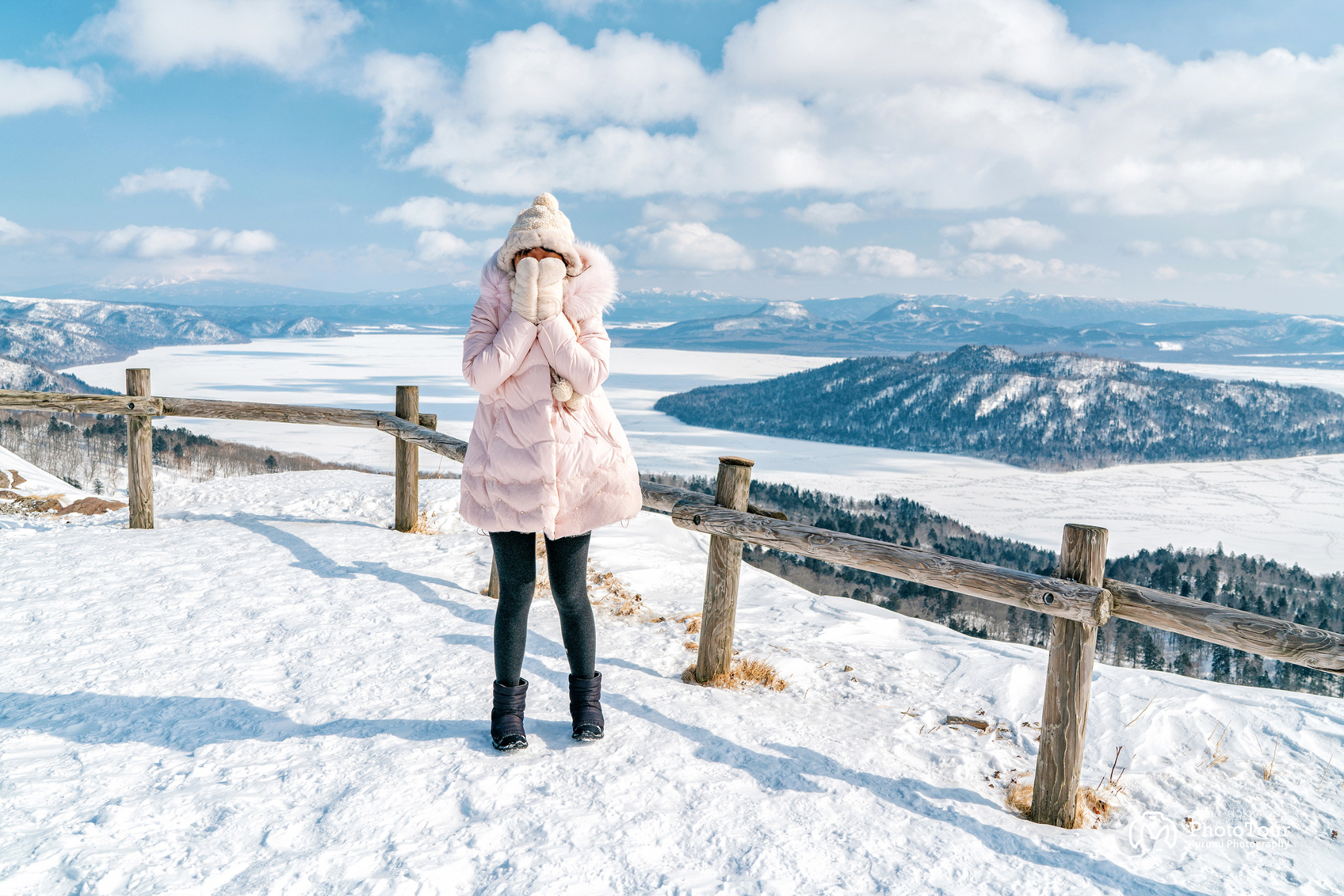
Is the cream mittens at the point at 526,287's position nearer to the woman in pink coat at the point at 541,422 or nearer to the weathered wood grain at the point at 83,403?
the woman in pink coat at the point at 541,422

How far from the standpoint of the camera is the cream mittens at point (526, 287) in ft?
8.97

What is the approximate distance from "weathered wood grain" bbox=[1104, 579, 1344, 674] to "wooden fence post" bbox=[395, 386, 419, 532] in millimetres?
6006

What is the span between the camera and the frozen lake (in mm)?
85000

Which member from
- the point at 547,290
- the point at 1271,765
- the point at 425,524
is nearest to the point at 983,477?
the point at 425,524

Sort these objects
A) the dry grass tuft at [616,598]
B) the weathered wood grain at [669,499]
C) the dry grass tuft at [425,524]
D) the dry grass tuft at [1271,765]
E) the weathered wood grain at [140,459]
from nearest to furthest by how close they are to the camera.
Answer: the dry grass tuft at [1271,765] → the weathered wood grain at [669,499] → the dry grass tuft at [616,598] → the weathered wood grain at [140,459] → the dry grass tuft at [425,524]

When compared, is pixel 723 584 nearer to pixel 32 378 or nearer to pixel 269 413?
pixel 269 413

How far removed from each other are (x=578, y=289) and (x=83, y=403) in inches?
246

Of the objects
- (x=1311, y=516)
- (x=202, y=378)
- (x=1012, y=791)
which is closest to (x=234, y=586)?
(x=1012, y=791)

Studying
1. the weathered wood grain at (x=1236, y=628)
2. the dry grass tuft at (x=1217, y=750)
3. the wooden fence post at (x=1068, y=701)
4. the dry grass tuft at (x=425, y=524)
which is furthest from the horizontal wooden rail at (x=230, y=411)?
the dry grass tuft at (x=1217, y=750)

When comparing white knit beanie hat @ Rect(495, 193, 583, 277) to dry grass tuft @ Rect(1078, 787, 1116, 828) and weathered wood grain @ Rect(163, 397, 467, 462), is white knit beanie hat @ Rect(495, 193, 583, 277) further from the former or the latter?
weathered wood grain @ Rect(163, 397, 467, 462)

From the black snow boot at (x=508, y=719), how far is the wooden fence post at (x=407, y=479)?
4.30 metres

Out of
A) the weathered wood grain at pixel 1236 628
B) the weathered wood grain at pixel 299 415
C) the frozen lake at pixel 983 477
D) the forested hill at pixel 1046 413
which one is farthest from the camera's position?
the forested hill at pixel 1046 413

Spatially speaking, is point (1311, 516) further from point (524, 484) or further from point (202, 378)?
point (202, 378)
